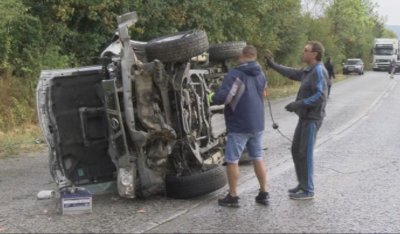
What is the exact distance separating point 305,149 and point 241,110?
3.34 ft

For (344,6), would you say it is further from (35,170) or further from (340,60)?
(35,170)

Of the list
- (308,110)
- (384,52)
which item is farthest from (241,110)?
(384,52)

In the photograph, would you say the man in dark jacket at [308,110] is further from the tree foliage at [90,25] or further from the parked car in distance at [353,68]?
the parked car in distance at [353,68]

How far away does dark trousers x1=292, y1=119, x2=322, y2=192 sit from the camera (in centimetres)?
692

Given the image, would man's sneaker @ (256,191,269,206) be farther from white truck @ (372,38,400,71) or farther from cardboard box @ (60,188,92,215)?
white truck @ (372,38,400,71)

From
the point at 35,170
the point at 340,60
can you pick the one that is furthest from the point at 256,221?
the point at 340,60

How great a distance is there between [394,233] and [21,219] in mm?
3619

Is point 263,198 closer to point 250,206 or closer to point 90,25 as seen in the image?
point 250,206

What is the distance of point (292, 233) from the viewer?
18.3ft

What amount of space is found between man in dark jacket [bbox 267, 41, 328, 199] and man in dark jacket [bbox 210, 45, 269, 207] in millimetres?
509

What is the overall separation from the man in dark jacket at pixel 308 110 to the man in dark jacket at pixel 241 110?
0.51 metres

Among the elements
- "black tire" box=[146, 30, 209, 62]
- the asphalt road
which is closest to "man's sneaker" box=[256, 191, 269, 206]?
the asphalt road

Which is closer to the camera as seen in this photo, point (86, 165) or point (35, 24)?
point (86, 165)

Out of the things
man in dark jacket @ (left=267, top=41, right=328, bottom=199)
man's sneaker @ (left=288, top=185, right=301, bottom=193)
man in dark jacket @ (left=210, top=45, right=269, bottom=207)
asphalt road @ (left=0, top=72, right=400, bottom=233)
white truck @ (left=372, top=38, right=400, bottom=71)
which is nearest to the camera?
asphalt road @ (left=0, top=72, right=400, bottom=233)
